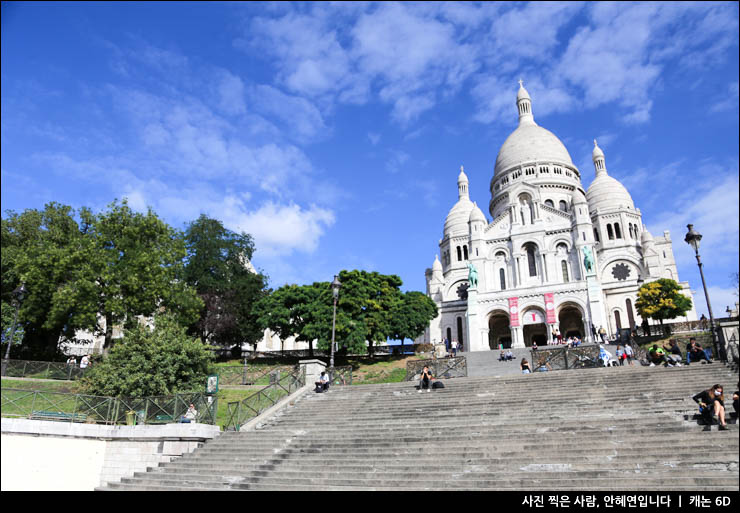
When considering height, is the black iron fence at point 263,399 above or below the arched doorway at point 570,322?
below

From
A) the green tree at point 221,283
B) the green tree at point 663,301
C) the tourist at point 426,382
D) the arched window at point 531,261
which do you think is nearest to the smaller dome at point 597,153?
the arched window at point 531,261

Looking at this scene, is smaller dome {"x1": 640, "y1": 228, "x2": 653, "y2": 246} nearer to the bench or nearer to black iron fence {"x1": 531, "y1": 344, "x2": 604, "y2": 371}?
black iron fence {"x1": 531, "y1": 344, "x2": 604, "y2": 371}

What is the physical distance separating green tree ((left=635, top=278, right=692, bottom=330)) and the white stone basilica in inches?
202

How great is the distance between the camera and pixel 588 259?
43.2m

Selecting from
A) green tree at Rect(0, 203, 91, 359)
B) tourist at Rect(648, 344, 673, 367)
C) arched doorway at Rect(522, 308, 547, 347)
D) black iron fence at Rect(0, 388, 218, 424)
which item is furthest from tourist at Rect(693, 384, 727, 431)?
arched doorway at Rect(522, 308, 547, 347)

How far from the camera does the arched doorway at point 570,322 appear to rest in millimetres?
46219

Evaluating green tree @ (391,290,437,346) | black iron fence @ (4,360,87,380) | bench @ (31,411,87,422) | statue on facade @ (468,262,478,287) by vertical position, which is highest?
statue on facade @ (468,262,478,287)

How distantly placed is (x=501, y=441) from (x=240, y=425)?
8.20m

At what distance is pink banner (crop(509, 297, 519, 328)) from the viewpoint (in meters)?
43.9

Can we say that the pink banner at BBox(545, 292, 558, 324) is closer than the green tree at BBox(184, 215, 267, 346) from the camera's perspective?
No

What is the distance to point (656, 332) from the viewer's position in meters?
33.8

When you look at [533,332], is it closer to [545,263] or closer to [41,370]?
[545,263]

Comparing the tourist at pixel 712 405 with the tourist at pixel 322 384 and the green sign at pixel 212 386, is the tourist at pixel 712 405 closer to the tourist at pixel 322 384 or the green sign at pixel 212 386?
the tourist at pixel 322 384

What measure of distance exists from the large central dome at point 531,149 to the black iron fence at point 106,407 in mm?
56455
